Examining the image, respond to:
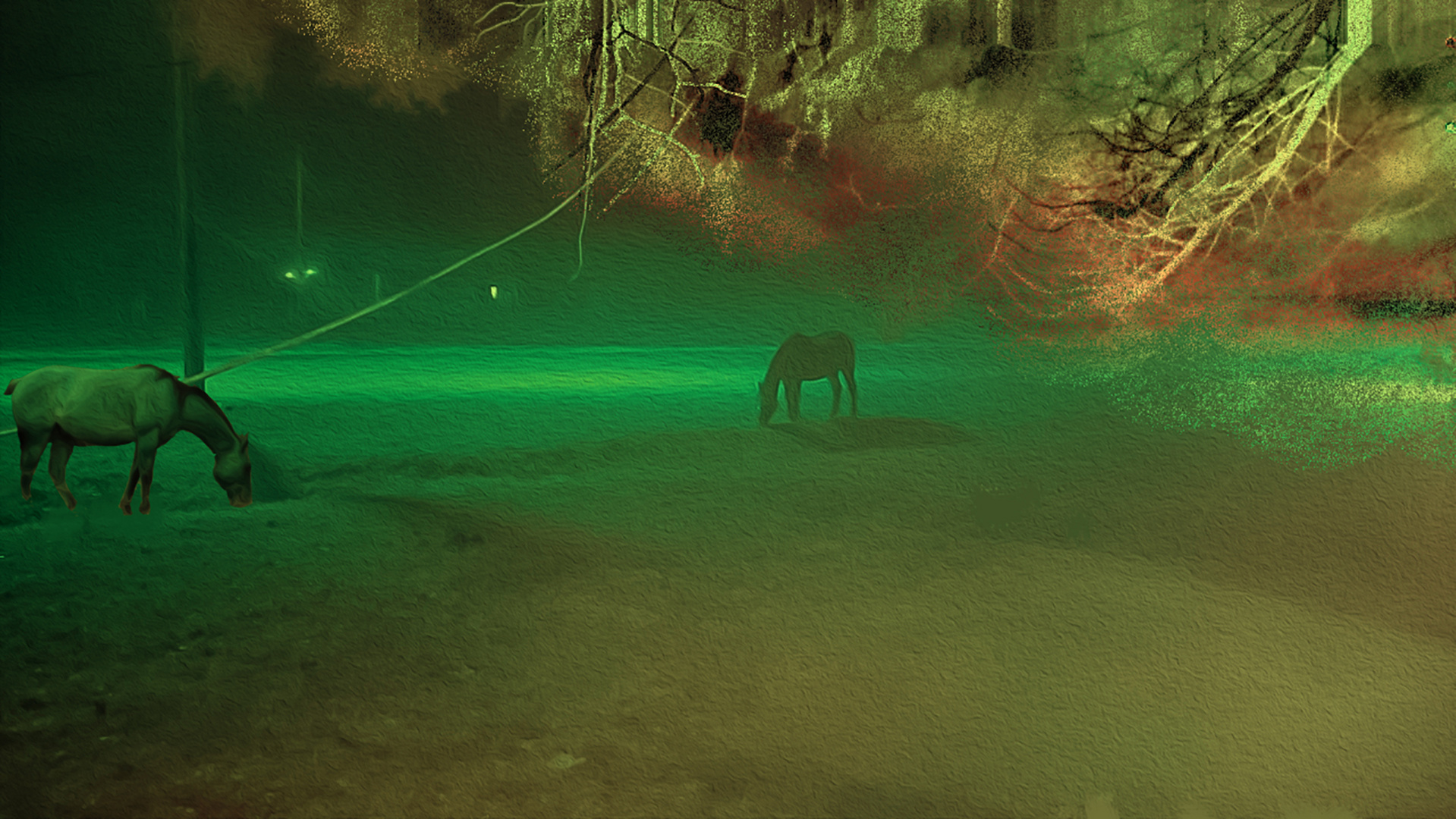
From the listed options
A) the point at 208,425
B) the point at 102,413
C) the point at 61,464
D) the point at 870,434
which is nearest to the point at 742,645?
the point at 208,425

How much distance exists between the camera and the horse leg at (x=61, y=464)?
3000 mm

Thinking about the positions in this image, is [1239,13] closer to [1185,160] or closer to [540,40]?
[1185,160]

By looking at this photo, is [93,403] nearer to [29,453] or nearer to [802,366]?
[29,453]

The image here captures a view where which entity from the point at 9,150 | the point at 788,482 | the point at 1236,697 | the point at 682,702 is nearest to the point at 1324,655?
the point at 1236,697

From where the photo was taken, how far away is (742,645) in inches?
84.7

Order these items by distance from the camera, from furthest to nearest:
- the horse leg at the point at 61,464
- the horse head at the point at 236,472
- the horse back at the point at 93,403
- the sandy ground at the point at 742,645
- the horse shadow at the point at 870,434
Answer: the horse shadow at the point at 870,434
the horse head at the point at 236,472
the horse leg at the point at 61,464
the horse back at the point at 93,403
the sandy ground at the point at 742,645

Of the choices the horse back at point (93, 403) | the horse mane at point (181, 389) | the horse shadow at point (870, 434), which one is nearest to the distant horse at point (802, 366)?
the horse shadow at point (870, 434)

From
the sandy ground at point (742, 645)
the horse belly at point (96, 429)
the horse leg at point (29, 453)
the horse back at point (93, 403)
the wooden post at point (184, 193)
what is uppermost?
the wooden post at point (184, 193)

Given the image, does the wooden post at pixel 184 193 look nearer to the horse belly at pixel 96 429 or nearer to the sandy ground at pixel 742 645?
the horse belly at pixel 96 429

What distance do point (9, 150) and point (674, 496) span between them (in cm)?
396

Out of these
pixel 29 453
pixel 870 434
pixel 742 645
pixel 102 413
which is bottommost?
pixel 742 645

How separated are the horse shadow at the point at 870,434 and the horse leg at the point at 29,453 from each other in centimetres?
304

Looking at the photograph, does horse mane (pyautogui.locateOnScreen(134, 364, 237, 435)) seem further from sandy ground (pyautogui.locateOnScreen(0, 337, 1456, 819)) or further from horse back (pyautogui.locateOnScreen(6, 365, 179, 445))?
sandy ground (pyautogui.locateOnScreen(0, 337, 1456, 819))

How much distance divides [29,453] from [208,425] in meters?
0.57
